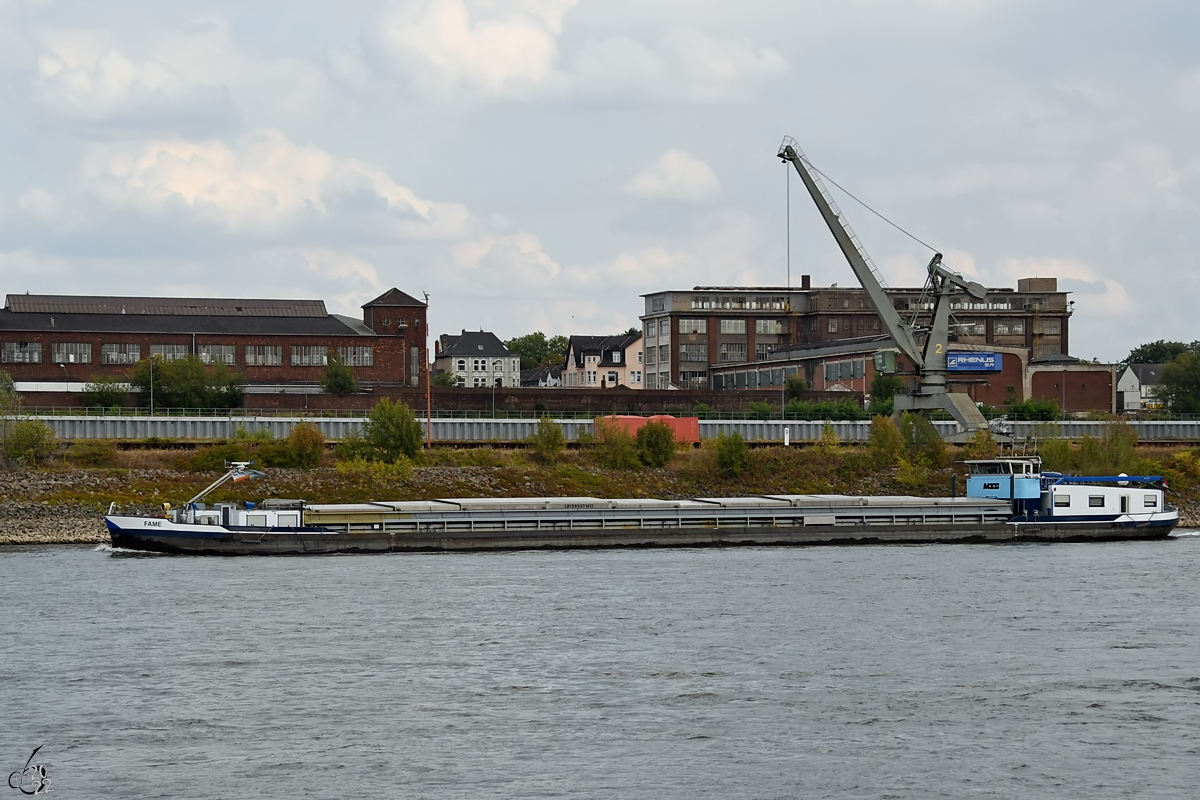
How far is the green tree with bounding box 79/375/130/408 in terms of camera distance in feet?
403

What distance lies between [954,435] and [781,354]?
57.1 meters

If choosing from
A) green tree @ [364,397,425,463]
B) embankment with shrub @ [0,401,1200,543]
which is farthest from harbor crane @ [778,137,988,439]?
green tree @ [364,397,425,463]

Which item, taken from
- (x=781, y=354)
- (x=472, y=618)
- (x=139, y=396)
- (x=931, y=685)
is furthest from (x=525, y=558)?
(x=781, y=354)

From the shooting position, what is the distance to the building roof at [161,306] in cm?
14162

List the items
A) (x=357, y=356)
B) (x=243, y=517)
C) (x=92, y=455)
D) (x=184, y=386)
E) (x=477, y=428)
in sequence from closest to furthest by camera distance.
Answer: (x=243, y=517), (x=92, y=455), (x=477, y=428), (x=184, y=386), (x=357, y=356)

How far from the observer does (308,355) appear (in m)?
141

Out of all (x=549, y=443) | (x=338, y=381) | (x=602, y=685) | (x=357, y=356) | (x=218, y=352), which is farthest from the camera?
(x=357, y=356)

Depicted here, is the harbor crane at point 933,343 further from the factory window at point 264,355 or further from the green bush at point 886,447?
the factory window at point 264,355

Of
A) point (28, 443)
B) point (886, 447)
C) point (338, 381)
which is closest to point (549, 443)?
point (886, 447)

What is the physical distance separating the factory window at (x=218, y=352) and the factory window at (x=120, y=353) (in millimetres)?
5308

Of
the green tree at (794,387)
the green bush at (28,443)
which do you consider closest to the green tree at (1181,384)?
the green tree at (794,387)

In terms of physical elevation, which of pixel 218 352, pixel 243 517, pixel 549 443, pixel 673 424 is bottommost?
pixel 243 517

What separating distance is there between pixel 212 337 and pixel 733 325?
66.4 m

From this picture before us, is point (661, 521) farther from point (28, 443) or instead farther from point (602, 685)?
point (28, 443)
